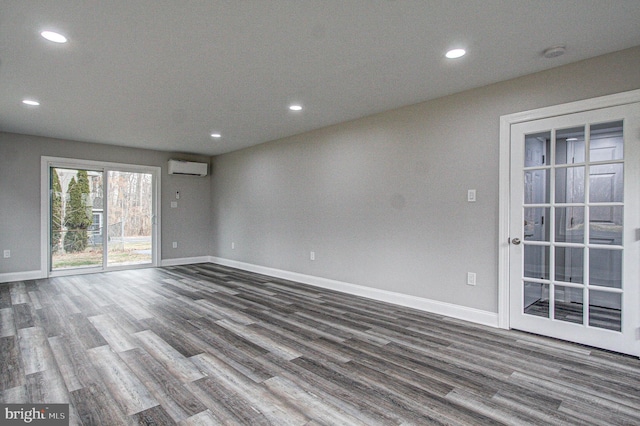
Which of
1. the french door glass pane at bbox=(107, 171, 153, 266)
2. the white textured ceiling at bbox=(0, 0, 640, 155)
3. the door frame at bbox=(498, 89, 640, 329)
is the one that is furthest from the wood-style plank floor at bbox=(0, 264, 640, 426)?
the french door glass pane at bbox=(107, 171, 153, 266)

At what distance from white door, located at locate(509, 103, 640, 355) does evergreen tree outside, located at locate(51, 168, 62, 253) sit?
7.14 meters

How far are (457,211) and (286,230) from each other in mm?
3021

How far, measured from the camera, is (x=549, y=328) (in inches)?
122

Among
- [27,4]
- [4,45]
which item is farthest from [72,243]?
[27,4]

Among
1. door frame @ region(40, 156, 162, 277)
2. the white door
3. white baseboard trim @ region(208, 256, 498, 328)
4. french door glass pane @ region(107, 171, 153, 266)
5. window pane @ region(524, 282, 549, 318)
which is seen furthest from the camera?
french door glass pane @ region(107, 171, 153, 266)

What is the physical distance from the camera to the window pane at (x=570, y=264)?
2.98 m

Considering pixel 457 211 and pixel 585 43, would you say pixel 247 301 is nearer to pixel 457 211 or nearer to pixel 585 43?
pixel 457 211

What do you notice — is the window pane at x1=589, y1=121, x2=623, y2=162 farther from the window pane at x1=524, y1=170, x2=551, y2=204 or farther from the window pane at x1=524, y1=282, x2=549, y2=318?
the window pane at x1=524, y1=282, x2=549, y2=318

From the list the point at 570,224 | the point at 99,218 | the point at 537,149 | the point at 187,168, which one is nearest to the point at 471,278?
the point at 570,224

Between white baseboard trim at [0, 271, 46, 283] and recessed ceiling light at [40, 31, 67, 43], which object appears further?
white baseboard trim at [0, 271, 46, 283]

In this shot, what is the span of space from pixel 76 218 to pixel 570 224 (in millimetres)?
7484

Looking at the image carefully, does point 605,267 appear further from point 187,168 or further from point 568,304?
point 187,168

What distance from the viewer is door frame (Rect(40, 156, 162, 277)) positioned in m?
5.87

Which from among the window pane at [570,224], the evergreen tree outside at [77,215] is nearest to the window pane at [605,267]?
the window pane at [570,224]
